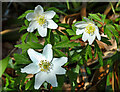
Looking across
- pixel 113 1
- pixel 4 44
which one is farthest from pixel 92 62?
pixel 4 44

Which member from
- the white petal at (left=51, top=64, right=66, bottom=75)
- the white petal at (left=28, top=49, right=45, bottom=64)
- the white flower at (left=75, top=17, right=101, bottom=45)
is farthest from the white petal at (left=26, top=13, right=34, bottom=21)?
the white petal at (left=51, top=64, right=66, bottom=75)

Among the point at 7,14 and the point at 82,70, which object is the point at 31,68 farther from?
the point at 7,14

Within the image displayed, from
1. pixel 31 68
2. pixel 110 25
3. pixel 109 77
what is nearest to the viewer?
pixel 31 68

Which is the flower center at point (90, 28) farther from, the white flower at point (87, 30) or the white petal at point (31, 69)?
the white petal at point (31, 69)

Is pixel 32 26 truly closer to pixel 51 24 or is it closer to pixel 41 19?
pixel 41 19

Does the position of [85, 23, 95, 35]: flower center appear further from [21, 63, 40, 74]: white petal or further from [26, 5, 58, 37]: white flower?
[21, 63, 40, 74]: white petal

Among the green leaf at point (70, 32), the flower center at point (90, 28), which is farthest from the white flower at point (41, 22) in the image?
the flower center at point (90, 28)

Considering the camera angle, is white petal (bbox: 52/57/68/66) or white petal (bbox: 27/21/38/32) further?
white petal (bbox: 27/21/38/32)
